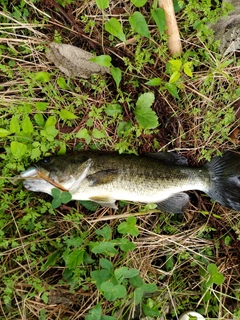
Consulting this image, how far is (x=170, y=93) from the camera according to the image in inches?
138

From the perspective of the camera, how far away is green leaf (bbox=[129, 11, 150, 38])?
3332mm

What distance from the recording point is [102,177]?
3.33 metres

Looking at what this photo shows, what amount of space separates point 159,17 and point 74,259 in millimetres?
2283

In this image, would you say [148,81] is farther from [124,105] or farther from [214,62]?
Result: [214,62]

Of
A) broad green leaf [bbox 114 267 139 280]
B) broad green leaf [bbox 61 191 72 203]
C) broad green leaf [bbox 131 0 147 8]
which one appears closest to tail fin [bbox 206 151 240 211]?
broad green leaf [bbox 114 267 139 280]

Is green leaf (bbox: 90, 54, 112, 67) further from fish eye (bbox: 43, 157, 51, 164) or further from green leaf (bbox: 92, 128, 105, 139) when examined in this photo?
fish eye (bbox: 43, 157, 51, 164)

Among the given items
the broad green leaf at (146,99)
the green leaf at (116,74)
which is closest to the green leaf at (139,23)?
the green leaf at (116,74)

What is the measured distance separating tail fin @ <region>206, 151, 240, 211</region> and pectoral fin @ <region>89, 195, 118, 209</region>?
941mm

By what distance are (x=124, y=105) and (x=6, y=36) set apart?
1274 mm

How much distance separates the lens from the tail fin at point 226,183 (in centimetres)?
354

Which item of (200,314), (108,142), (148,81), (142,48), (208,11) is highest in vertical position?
(208,11)

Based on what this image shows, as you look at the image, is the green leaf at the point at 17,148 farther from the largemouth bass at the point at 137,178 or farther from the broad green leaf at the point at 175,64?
the broad green leaf at the point at 175,64

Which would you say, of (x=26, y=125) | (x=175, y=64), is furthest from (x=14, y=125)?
(x=175, y=64)

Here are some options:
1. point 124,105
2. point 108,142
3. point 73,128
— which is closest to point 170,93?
point 124,105
